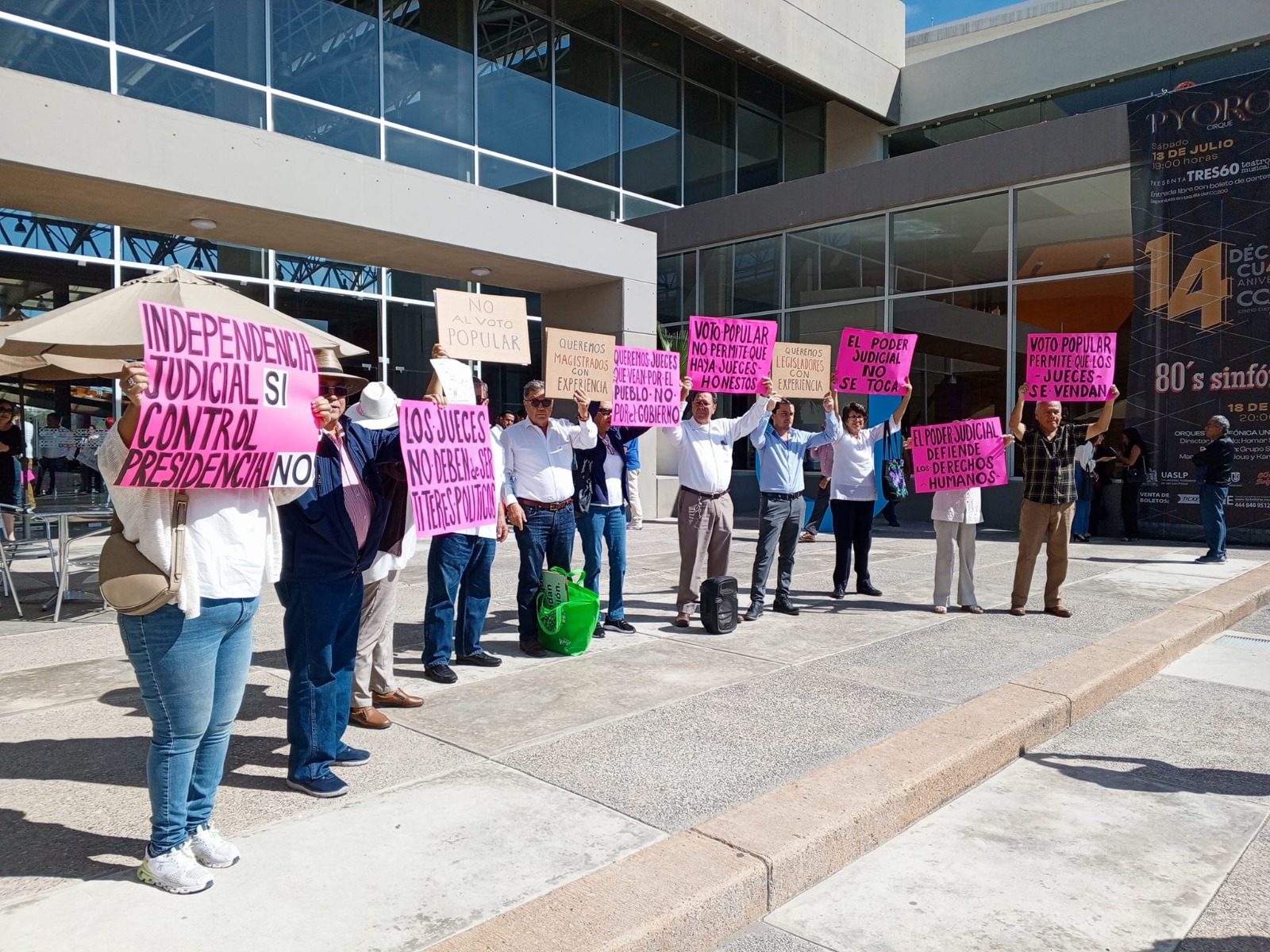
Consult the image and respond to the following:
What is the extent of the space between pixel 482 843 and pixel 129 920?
1163 millimetres

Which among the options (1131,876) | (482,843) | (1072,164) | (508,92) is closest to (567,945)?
(482,843)

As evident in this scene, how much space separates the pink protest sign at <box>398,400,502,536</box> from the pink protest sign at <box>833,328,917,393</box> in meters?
4.49

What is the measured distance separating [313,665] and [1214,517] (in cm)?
1105

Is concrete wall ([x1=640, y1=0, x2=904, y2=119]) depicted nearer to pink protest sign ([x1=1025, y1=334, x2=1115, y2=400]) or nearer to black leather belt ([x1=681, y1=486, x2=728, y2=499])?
pink protest sign ([x1=1025, y1=334, x2=1115, y2=400])

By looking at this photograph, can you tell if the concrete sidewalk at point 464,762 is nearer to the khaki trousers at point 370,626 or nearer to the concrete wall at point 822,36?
the khaki trousers at point 370,626

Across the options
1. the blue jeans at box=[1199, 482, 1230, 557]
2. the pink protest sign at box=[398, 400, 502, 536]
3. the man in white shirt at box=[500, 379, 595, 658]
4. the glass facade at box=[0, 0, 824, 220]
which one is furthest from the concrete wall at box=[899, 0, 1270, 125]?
the pink protest sign at box=[398, 400, 502, 536]

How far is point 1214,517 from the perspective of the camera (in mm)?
11031

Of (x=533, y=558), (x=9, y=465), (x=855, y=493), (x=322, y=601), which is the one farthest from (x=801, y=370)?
(x=9, y=465)

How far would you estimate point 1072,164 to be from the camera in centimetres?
1423

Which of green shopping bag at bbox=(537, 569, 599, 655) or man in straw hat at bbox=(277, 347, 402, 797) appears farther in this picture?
green shopping bag at bbox=(537, 569, 599, 655)

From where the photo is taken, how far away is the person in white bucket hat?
4.46 m

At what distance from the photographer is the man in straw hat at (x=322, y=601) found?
387 cm

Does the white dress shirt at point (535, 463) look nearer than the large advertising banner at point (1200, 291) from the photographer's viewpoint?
Yes

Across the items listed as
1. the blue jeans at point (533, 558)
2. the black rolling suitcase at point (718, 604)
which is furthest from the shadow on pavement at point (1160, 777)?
the blue jeans at point (533, 558)
